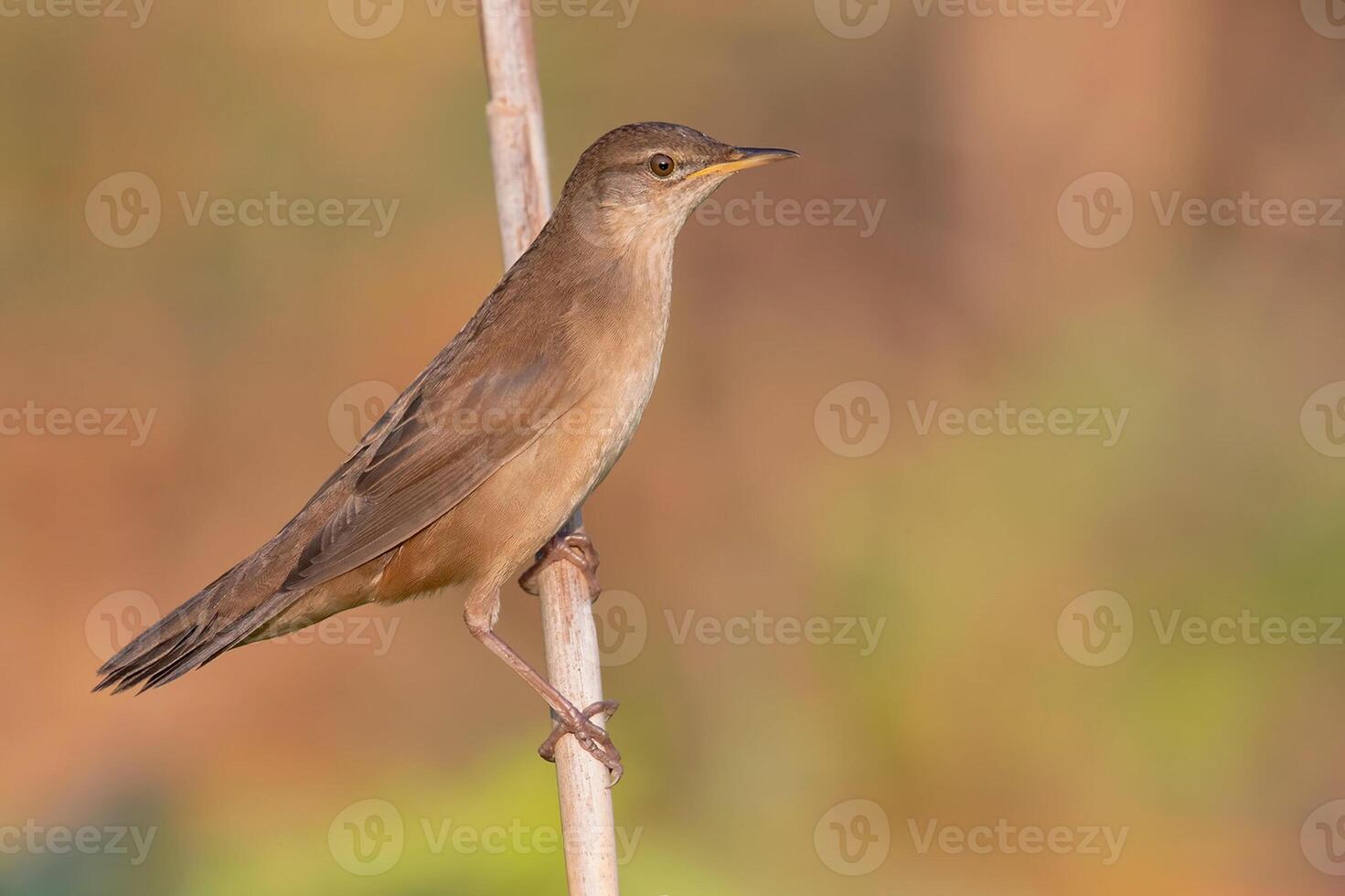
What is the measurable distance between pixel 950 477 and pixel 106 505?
433 cm

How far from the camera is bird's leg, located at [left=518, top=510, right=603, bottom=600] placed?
4609 mm

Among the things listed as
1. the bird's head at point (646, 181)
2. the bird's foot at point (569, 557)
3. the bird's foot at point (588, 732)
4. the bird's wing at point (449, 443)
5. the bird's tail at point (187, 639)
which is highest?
the bird's head at point (646, 181)

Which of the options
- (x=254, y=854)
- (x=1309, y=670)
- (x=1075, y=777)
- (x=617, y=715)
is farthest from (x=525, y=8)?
(x=1309, y=670)

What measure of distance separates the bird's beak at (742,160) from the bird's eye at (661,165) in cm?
7

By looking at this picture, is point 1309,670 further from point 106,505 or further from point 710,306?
point 106,505

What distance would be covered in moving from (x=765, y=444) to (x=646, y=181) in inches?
104

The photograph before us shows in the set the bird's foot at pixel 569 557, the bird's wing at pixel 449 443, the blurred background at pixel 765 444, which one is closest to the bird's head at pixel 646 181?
the bird's wing at pixel 449 443

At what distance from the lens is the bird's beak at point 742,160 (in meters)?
4.19

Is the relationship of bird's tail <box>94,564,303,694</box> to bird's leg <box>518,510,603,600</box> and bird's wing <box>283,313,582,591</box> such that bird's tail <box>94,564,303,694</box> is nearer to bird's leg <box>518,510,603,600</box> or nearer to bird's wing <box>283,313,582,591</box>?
bird's wing <box>283,313,582,591</box>

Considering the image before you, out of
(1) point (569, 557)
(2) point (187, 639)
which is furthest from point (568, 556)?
(2) point (187, 639)

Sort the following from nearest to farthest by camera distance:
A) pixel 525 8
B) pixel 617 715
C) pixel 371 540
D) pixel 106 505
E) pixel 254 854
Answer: pixel 371 540 < pixel 525 8 < pixel 254 854 < pixel 617 715 < pixel 106 505

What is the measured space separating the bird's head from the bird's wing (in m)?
0.48

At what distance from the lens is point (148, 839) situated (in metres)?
5.22

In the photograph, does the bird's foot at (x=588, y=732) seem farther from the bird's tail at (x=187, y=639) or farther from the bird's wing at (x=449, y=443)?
the bird's tail at (x=187, y=639)
